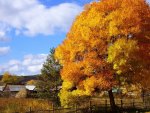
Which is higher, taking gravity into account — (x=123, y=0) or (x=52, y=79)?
(x=123, y=0)

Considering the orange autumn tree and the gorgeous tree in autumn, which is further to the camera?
the gorgeous tree in autumn

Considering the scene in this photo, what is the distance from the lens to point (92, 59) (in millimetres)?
43062

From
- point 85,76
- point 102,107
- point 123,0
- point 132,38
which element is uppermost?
point 123,0

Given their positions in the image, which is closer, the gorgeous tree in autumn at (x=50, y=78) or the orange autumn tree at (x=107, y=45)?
the orange autumn tree at (x=107, y=45)

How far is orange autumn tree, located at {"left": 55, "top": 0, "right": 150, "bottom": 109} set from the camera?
4181cm

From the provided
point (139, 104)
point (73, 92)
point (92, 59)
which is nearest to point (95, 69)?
point (92, 59)

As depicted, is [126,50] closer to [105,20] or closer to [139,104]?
[105,20]

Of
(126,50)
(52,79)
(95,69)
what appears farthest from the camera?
(52,79)

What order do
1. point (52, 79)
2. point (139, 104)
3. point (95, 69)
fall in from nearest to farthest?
point (95, 69) → point (139, 104) → point (52, 79)

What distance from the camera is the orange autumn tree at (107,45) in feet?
137

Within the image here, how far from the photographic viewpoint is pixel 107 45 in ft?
141

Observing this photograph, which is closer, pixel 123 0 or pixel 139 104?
pixel 123 0

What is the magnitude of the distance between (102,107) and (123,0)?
→ 14857 millimetres

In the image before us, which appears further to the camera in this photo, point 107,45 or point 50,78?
point 50,78
